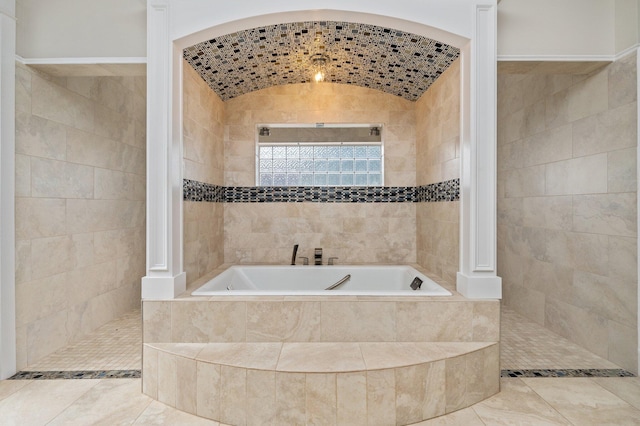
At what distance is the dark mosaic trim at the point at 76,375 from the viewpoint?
225cm

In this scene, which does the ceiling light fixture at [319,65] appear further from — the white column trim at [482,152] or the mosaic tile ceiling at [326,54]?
the white column trim at [482,152]

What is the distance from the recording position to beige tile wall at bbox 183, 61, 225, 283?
2.61 metres

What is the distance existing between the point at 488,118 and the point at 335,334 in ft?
5.31

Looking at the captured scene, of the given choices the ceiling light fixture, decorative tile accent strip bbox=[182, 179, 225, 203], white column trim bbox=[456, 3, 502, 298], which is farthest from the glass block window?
white column trim bbox=[456, 3, 502, 298]

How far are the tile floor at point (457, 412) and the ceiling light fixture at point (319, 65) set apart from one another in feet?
8.56

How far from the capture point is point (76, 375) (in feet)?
7.48

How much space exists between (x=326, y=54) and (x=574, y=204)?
87.3 inches

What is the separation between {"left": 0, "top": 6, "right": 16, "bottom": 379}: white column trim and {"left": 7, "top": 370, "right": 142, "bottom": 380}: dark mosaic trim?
0.10 metres

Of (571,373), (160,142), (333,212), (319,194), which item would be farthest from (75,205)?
(571,373)

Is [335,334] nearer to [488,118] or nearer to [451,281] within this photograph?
[451,281]

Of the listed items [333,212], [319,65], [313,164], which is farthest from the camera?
[313,164]

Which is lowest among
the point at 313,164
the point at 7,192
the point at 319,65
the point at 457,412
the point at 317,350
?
the point at 457,412

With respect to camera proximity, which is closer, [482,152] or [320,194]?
[482,152]

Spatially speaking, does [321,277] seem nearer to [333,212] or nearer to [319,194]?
[333,212]
